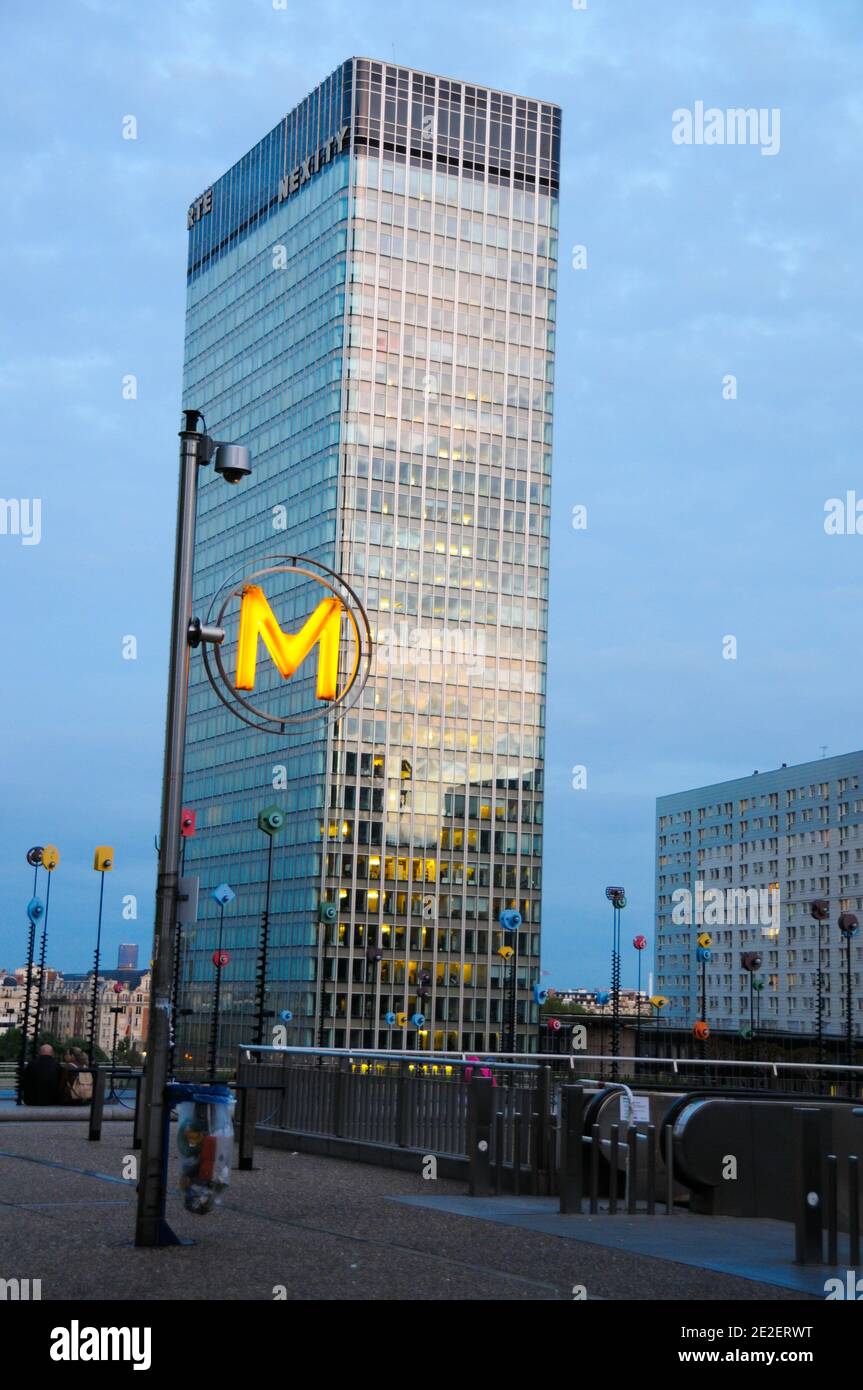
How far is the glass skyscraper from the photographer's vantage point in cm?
13038

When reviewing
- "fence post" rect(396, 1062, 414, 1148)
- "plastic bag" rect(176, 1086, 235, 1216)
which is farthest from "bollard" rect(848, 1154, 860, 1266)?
"fence post" rect(396, 1062, 414, 1148)

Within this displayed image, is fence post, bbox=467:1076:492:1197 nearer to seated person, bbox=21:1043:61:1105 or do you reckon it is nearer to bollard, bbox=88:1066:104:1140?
bollard, bbox=88:1066:104:1140

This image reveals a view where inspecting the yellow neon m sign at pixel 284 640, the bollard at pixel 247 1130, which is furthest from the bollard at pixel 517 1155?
the yellow neon m sign at pixel 284 640

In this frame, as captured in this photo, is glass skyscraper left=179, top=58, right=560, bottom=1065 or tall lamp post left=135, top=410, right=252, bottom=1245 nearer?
tall lamp post left=135, top=410, right=252, bottom=1245

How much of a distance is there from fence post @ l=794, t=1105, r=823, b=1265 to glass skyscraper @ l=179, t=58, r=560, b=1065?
11371cm

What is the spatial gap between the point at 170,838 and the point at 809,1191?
5831 millimetres

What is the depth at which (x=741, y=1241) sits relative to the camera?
14984 millimetres

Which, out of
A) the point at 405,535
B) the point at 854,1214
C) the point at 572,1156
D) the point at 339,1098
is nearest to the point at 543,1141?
the point at 572,1156

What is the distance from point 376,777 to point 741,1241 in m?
117

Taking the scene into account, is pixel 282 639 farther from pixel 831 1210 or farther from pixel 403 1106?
pixel 831 1210

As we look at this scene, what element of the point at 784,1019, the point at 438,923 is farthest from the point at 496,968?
the point at 784,1019

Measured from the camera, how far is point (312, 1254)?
41.5ft

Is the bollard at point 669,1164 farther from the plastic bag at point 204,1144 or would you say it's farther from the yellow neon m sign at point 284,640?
the yellow neon m sign at point 284,640

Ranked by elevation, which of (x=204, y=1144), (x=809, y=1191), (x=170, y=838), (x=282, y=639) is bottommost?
(x=809, y=1191)
